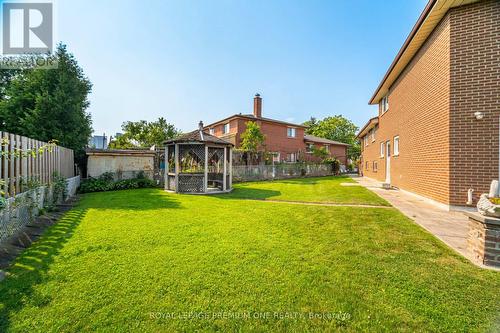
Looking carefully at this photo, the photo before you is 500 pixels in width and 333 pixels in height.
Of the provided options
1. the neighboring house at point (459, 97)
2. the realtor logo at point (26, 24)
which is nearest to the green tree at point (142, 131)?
the realtor logo at point (26, 24)

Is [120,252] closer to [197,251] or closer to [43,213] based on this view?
[197,251]

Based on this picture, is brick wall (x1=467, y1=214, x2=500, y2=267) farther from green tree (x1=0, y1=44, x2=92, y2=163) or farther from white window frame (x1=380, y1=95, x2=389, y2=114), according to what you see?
green tree (x1=0, y1=44, x2=92, y2=163)

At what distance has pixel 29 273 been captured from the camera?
10.6ft

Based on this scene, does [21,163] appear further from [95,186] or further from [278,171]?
[278,171]

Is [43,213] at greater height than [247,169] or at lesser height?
lesser

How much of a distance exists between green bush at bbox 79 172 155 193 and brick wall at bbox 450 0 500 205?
15.7 metres

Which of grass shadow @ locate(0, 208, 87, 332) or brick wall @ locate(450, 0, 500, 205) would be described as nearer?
grass shadow @ locate(0, 208, 87, 332)

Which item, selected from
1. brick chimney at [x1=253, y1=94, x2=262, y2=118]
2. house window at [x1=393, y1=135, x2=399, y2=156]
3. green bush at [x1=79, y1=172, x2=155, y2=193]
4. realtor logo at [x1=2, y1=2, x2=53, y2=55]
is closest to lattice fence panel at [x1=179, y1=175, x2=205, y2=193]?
green bush at [x1=79, y1=172, x2=155, y2=193]

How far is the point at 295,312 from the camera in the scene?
7.97 feet

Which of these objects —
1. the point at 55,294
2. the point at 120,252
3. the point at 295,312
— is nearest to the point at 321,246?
the point at 295,312

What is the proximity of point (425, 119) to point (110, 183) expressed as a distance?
16.8 m

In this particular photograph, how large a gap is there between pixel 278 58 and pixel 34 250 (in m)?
16.6

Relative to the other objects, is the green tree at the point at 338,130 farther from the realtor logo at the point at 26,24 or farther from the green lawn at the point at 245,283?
the green lawn at the point at 245,283

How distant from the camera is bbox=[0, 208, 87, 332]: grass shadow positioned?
2549 millimetres
